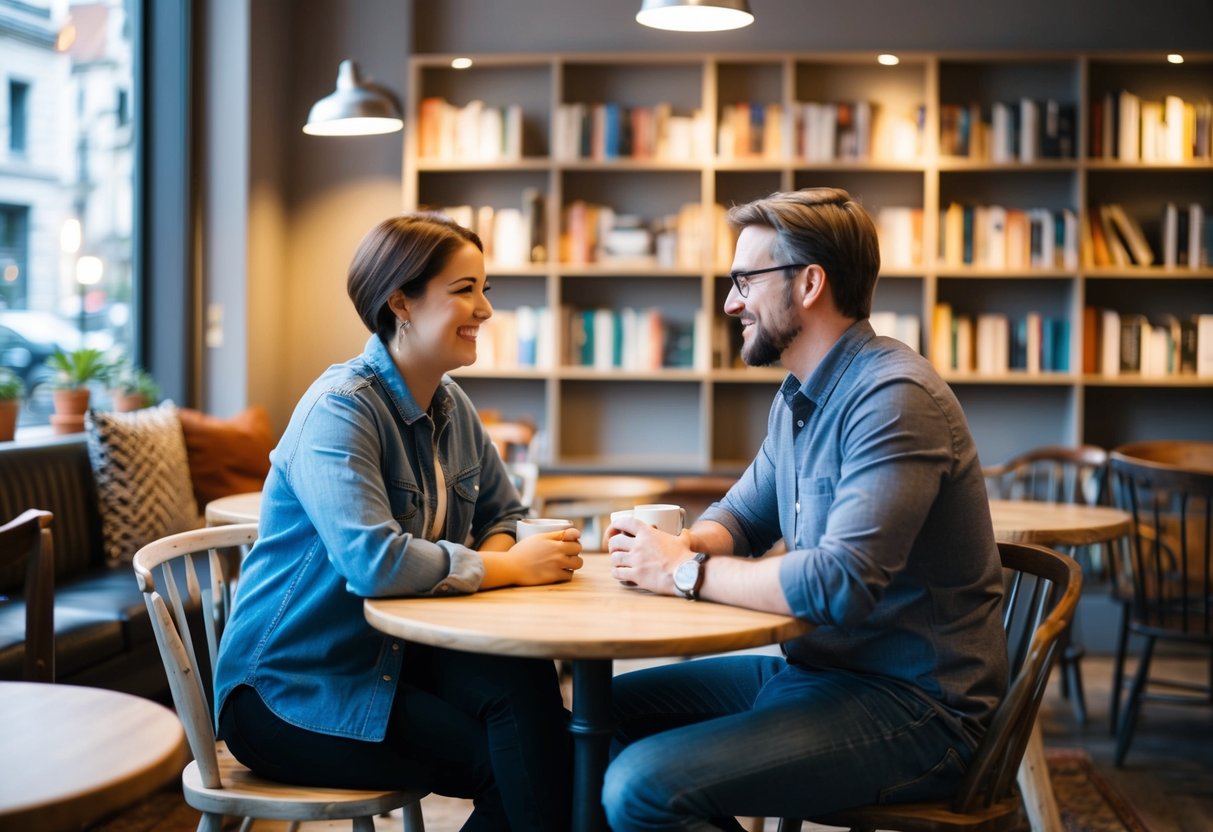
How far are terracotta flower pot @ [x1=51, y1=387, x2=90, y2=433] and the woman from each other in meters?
2.69

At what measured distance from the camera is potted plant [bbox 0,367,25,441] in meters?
3.97

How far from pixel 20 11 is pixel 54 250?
845 mm

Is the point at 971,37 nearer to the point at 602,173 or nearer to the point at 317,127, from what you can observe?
the point at 602,173

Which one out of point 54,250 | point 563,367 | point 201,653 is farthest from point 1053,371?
point 54,250

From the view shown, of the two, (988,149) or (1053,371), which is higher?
(988,149)

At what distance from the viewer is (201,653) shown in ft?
12.6

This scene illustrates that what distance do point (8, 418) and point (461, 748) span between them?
2.80m

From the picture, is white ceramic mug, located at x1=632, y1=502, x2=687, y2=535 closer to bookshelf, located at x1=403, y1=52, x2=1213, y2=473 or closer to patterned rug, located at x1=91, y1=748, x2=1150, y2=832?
patterned rug, located at x1=91, y1=748, x2=1150, y2=832

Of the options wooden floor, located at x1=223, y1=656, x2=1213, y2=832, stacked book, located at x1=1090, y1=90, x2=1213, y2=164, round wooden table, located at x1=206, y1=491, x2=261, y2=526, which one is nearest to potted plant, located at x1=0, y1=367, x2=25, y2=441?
round wooden table, located at x1=206, y1=491, x2=261, y2=526

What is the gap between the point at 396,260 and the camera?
2031 millimetres

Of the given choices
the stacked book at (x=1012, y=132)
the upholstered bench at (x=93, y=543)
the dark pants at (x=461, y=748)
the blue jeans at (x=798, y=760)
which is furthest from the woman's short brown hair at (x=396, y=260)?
the stacked book at (x=1012, y=132)

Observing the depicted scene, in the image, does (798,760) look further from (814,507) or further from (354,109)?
(354,109)

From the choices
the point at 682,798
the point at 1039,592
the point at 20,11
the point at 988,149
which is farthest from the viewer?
the point at 988,149

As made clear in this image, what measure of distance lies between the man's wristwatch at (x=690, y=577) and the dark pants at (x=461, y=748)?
11.0 inches
